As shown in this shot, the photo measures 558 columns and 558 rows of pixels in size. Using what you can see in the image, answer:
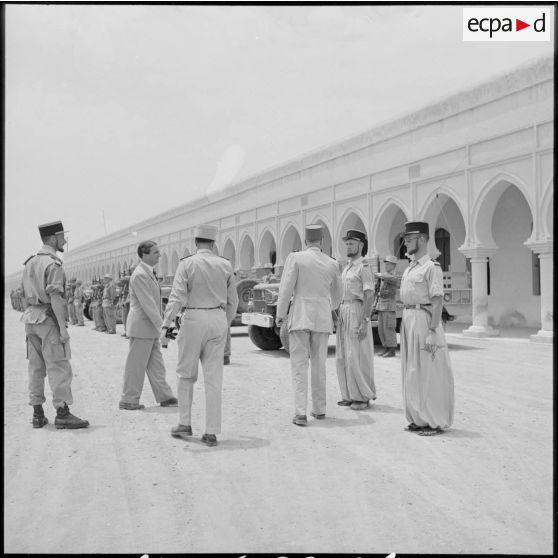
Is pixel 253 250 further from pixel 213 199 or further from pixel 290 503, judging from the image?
pixel 290 503

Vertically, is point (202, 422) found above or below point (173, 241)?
below

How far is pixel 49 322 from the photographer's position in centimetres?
542

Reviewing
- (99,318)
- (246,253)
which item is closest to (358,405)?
(99,318)

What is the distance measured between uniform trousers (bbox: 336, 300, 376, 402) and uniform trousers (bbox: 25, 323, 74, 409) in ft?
8.80

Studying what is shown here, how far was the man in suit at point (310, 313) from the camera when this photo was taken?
5.81 meters

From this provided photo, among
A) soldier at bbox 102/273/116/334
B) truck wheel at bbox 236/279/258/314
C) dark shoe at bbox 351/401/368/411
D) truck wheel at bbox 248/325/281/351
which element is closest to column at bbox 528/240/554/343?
truck wheel at bbox 248/325/281/351

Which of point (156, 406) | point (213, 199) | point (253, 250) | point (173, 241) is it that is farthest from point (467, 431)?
point (173, 241)

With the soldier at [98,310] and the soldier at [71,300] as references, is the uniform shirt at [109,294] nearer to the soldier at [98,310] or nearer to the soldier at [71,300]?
the soldier at [98,310]

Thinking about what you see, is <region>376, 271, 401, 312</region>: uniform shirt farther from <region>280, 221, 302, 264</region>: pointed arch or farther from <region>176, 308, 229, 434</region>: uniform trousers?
<region>280, 221, 302, 264</region>: pointed arch

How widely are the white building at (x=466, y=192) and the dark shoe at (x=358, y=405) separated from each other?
8.13m

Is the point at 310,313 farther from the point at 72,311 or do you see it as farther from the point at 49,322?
the point at 72,311

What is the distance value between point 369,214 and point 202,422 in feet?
48.1

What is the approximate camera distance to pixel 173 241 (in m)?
37.1

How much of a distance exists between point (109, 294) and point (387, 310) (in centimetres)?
895
